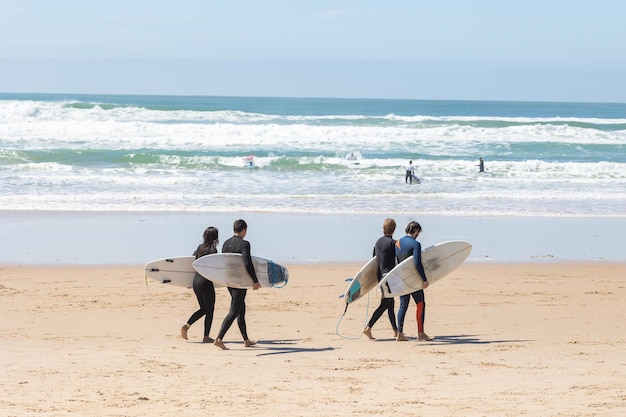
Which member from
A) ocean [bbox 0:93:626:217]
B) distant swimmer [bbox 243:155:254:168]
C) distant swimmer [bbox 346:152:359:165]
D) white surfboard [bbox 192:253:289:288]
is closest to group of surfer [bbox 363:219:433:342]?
white surfboard [bbox 192:253:289:288]

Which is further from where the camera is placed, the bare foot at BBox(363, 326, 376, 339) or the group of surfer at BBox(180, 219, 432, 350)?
the bare foot at BBox(363, 326, 376, 339)

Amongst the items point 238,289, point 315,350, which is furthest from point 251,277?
point 315,350

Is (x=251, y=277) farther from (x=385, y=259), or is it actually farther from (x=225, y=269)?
(x=385, y=259)

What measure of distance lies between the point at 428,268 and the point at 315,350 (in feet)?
5.99

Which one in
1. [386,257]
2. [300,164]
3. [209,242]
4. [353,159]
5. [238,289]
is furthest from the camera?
[353,159]

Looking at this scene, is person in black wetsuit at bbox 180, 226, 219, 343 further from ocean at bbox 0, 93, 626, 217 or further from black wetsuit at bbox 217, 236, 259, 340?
ocean at bbox 0, 93, 626, 217

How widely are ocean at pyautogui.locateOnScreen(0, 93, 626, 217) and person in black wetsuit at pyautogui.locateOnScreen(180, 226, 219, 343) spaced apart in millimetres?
10522

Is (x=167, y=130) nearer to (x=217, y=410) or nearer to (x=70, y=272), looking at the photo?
(x=70, y=272)

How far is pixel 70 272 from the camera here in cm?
1202

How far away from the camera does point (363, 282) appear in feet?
29.1

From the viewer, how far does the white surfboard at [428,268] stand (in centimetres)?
838

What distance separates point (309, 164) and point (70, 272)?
19.9 m

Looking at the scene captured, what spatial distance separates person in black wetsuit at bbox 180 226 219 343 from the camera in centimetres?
822

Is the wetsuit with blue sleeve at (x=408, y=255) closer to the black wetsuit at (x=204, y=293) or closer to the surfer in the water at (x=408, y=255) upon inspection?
the surfer in the water at (x=408, y=255)
